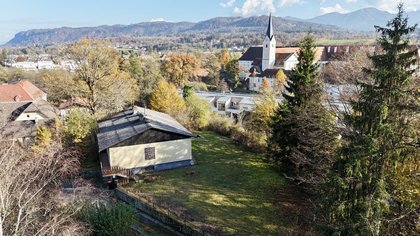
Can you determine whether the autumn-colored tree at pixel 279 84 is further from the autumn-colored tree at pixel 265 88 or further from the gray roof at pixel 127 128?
the gray roof at pixel 127 128

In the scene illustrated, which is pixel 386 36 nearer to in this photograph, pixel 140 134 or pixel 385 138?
pixel 385 138

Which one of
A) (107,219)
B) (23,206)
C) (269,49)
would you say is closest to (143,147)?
(107,219)

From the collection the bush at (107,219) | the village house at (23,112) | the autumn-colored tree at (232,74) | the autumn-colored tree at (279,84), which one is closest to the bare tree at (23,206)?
the bush at (107,219)

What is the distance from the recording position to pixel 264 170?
78.3 ft

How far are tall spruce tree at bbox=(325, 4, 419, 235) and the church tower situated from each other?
72369 millimetres

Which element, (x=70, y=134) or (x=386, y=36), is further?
(x=70, y=134)

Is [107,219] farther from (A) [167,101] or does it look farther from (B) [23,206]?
(A) [167,101]

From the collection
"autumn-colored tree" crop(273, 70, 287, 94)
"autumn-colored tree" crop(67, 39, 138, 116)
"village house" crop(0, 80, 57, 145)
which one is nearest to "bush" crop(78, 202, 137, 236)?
"village house" crop(0, 80, 57, 145)

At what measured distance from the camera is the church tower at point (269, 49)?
81.4 metres

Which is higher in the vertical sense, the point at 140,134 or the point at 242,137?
the point at 140,134

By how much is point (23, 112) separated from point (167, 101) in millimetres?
17018

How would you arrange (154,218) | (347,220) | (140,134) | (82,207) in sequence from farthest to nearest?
(140,134) < (154,218) < (82,207) < (347,220)

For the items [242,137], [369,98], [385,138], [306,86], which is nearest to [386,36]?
[369,98]

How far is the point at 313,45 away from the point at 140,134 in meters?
14.0
